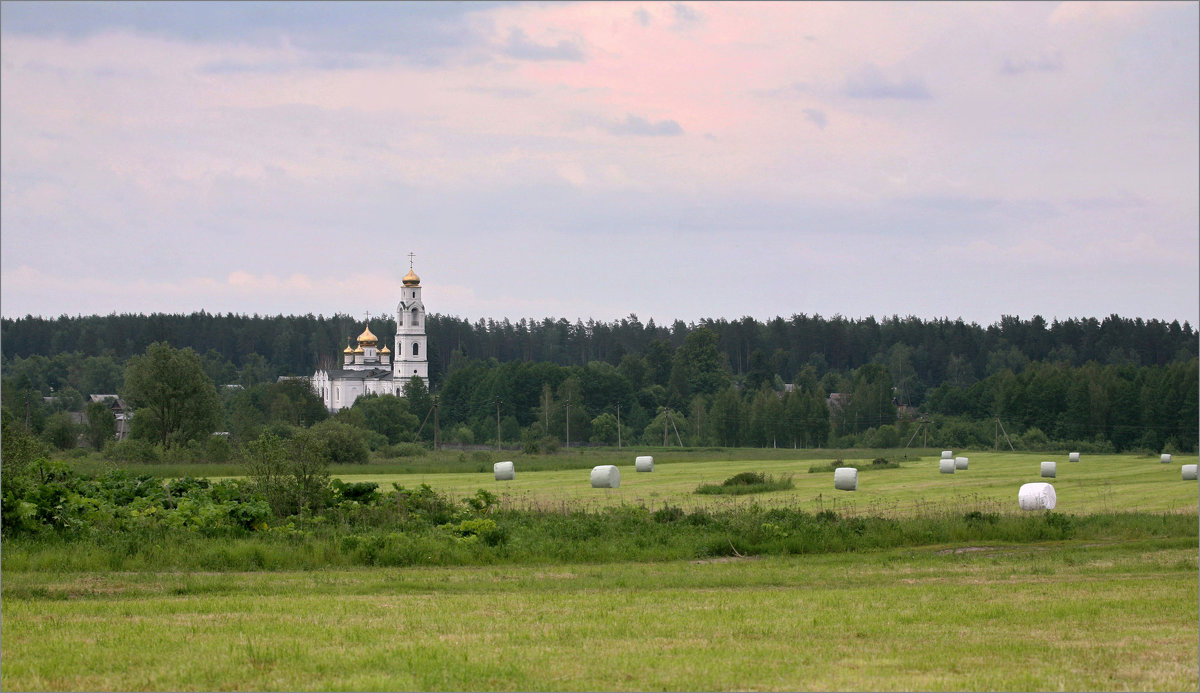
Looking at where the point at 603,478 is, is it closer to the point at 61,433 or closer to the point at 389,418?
the point at 61,433

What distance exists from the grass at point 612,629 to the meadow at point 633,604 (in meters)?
0.05

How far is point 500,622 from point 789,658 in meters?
3.98

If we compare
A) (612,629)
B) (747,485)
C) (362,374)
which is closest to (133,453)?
(747,485)

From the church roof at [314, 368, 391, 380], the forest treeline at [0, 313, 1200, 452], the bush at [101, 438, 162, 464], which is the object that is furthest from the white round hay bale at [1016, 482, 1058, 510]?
the church roof at [314, 368, 391, 380]

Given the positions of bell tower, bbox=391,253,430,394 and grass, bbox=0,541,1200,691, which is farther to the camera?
bell tower, bbox=391,253,430,394

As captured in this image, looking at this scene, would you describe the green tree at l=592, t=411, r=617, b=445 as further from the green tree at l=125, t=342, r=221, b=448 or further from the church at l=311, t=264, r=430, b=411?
the green tree at l=125, t=342, r=221, b=448

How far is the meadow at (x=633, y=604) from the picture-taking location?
40.3ft

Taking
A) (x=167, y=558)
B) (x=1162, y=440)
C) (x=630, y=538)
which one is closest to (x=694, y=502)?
(x=630, y=538)

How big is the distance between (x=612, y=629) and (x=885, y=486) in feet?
112

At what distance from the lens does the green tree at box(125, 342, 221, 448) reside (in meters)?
85.7

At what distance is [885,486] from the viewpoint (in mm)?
47312

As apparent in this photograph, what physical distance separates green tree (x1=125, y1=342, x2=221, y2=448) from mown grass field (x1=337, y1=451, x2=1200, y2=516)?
1126 inches

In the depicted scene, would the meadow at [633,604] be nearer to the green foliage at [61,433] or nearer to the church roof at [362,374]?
the green foliage at [61,433]

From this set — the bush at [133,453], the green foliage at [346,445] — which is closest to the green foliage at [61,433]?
the bush at [133,453]
